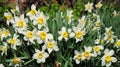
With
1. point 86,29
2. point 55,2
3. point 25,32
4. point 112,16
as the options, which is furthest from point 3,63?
point 55,2

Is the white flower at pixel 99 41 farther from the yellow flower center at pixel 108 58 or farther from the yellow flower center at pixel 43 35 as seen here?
the yellow flower center at pixel 43 35

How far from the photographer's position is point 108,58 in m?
3.88

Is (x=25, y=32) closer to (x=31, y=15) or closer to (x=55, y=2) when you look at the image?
(x=31, y=15)

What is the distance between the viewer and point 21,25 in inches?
159

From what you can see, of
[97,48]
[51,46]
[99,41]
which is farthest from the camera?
[99,41]

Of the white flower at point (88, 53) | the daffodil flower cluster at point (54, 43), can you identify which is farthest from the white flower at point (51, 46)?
the white flower at point (88, 53)

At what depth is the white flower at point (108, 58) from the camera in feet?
12.7

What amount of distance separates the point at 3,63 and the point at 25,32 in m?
0.43

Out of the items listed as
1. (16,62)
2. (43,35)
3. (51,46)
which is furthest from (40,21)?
(16,62)

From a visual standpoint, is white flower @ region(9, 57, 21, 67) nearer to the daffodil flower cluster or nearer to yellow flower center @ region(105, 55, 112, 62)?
the daffodil flower cluster

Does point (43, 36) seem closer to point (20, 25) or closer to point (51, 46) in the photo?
point (51, 46)

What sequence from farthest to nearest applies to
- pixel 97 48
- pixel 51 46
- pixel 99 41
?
1. pixel 99 41
2. pixel 97 48
3. pixel 51 46

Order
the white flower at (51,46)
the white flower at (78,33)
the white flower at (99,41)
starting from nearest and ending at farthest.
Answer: the white flower at (51,46), the white flower at (78,33), the white flower at (99,41)

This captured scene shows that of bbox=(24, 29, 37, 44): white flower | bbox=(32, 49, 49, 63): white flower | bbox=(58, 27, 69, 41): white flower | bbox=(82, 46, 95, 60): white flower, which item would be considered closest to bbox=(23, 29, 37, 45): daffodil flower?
bbox=(24, 29, 37, 44): white flower
